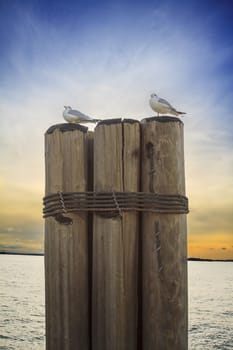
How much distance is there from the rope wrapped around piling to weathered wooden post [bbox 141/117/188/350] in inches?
1.1

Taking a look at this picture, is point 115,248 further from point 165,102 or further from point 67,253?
point 165,102

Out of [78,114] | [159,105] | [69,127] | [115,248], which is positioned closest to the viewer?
[115,248]

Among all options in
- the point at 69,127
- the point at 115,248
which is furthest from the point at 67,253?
the point at 69,127

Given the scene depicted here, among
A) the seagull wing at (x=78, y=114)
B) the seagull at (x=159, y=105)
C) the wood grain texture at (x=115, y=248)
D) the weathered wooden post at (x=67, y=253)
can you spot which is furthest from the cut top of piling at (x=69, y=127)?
the seagull at (x=159, y=105)

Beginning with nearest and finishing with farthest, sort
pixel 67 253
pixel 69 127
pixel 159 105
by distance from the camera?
pixel 67 253, pixel 69 127, pixel 159 105

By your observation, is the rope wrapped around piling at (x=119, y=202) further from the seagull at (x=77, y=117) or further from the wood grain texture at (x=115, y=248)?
the seagull at (x=77, y=117)

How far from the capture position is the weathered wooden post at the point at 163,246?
4.03m

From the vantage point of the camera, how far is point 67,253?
13.6ft

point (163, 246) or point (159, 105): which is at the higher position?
point (159, 105)

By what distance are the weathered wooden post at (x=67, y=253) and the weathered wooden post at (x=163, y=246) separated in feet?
1.83

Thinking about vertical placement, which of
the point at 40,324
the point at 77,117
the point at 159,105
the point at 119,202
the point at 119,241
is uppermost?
the point at 159,105

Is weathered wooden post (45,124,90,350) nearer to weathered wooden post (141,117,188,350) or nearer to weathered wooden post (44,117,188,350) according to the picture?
weathered wooden post (44,117,188,350)

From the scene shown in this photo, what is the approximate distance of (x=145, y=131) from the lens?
4.23 metres

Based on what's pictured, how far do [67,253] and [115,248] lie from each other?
46cm
